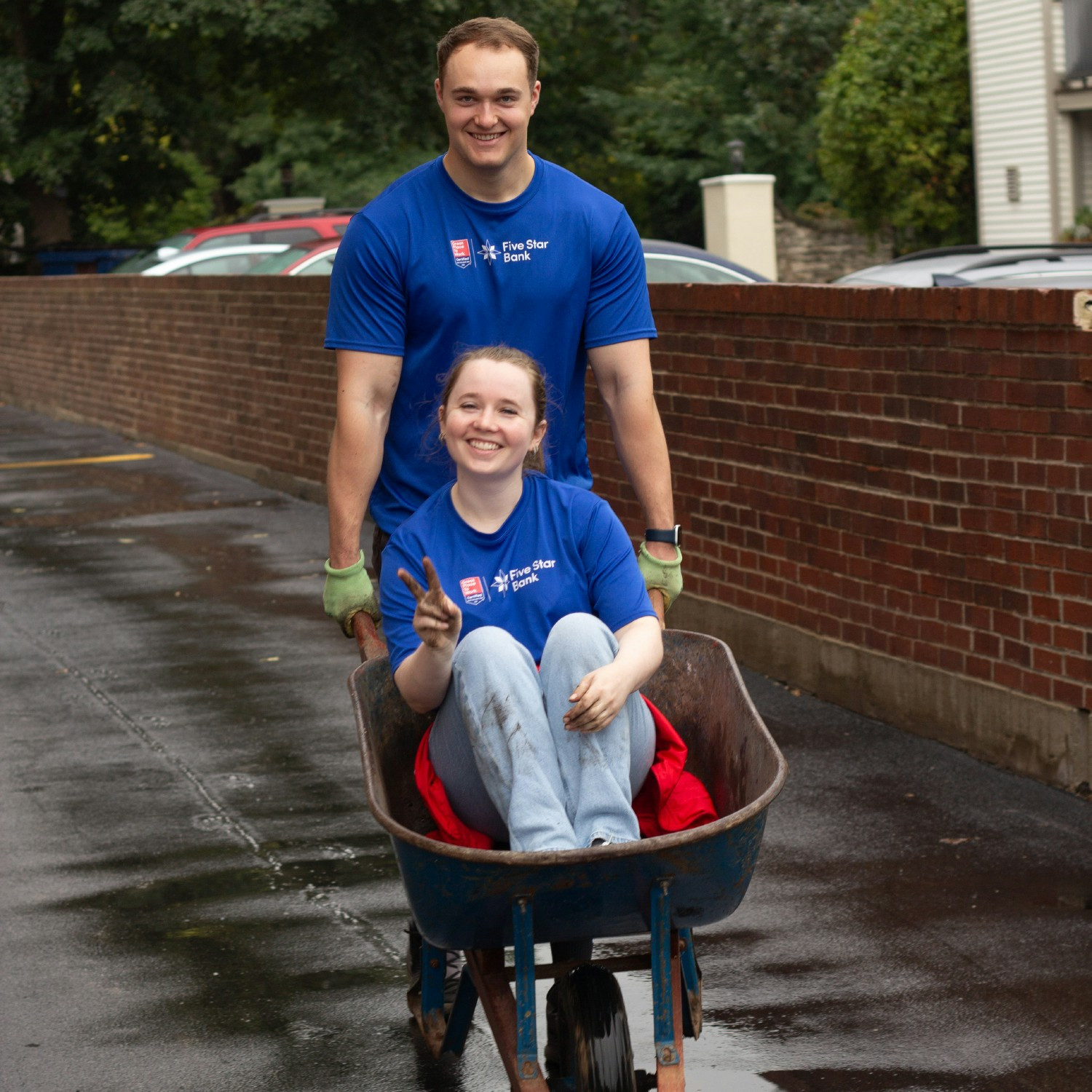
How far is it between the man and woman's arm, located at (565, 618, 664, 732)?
0.65 metres

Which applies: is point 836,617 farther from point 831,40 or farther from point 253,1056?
point 831,40

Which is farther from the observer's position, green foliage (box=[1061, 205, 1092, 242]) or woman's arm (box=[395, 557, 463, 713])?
green foliage (box=[1061, 205, 1092, 242])

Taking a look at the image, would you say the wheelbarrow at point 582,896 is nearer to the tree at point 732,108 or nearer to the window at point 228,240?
the window at point 228,240

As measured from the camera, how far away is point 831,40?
41.3 m

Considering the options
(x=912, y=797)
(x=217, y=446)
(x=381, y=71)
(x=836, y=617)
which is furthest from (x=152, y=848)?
(x=381, y=71)

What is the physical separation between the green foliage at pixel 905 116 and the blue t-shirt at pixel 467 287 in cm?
2835

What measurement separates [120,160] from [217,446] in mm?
25065

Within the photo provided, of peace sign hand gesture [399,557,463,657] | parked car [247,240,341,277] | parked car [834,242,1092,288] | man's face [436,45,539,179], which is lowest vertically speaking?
peace sign hand gesture [399,557,463,657]

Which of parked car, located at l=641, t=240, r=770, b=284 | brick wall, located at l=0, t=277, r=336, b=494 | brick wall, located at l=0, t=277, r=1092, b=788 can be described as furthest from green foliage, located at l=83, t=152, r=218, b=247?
brick wall, located at l=0, t=277, r=1092, b=788

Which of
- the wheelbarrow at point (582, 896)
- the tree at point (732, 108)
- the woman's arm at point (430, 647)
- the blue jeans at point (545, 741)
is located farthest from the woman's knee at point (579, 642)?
the tree at point (732, 108)

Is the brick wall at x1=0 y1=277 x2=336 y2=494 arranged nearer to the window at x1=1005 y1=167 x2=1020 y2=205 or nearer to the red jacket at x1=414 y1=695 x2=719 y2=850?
the red jacket at x1=414 y1=695 x2=719 y2=850

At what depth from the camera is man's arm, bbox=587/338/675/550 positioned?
4148 mm

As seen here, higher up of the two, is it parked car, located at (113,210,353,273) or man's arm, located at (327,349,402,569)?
parked car, located at (113,210,353,273)

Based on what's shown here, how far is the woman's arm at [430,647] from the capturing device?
10.3 ft
